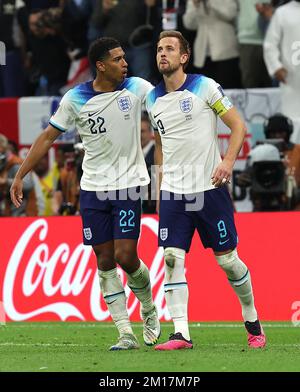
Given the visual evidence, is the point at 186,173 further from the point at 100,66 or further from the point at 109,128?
the point at 100,66

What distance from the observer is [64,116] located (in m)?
11.1

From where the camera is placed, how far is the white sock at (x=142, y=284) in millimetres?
11211

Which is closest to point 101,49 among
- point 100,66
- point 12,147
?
point 100,66

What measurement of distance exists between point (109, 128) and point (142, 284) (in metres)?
1.46

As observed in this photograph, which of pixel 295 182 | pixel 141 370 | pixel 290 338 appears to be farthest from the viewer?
pixel 295 182

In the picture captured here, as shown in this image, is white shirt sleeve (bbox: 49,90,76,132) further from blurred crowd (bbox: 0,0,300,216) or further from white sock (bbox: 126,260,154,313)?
blurred crowd (bbox: 0,0,300,216)

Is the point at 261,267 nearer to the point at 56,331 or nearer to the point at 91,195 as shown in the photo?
the point at 56,331

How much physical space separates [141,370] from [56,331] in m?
4.48

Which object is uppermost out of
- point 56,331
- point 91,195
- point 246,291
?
point 91,195

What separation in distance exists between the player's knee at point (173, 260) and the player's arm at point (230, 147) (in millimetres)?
770

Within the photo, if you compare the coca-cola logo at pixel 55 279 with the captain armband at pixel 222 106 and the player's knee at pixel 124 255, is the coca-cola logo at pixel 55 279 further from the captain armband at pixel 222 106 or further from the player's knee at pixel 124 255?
the captain armband at pixel 222 106

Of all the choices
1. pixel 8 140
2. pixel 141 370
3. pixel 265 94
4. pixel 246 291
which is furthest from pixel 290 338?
pixel 8 140

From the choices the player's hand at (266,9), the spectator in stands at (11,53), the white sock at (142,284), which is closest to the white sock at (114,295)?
the white sock at (142,284)

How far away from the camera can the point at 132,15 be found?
1848 cm
